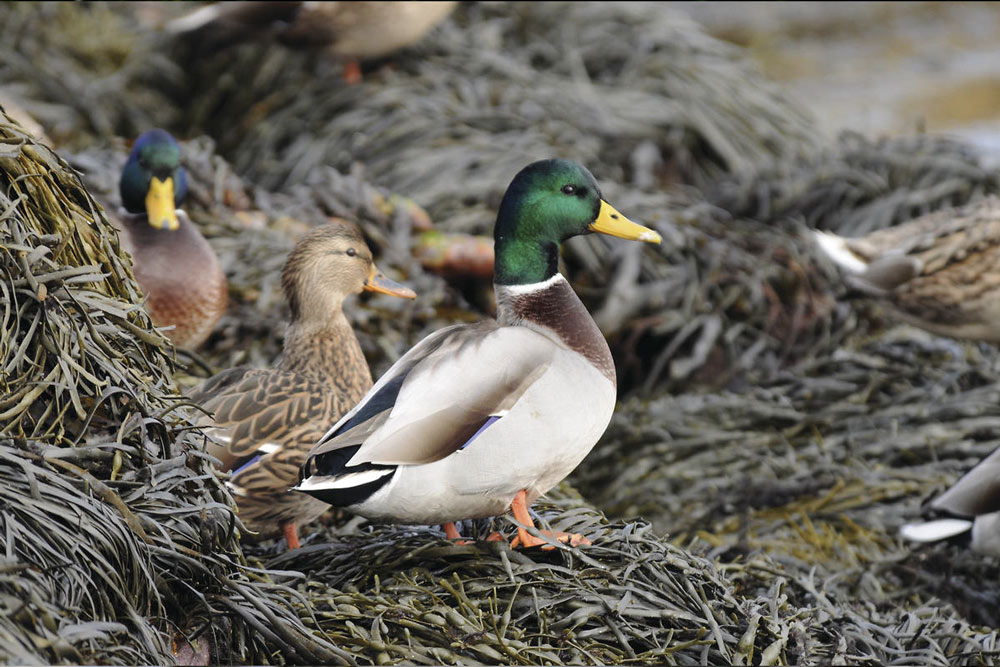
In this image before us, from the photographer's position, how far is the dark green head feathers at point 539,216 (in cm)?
306

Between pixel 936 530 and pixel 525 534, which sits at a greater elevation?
pixel 525 534

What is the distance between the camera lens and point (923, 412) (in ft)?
15.8

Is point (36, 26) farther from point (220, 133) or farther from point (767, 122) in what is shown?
point (767, 122)

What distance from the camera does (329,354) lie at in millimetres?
3607

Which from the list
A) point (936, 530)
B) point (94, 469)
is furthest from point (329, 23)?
point (94, 469)

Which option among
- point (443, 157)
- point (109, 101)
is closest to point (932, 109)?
point (443, 157)

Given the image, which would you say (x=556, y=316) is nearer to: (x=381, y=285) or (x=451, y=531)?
(x=451, y=531)

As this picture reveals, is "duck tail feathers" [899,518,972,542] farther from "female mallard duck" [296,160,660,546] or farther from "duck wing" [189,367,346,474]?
"duck wing" [189,367,346,474]

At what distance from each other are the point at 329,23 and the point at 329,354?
3.48m

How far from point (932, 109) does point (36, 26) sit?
7.28m

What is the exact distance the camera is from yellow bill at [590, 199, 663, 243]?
3158mm

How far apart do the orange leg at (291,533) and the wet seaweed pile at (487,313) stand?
0.19 ft

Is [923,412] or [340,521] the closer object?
[340,521]

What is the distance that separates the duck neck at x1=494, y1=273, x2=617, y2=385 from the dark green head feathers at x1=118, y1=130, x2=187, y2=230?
1.68m
